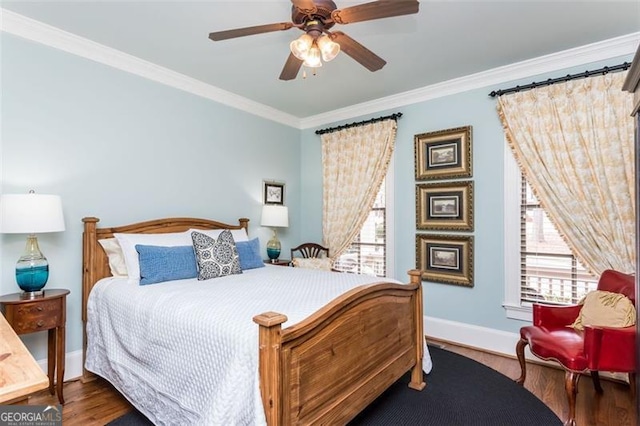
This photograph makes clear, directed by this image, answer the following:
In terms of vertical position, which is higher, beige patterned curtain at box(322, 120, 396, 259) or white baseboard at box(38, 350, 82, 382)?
beige patterned curtain at box(322, 120, 396, 259)

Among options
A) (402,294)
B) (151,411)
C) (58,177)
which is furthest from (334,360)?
(58,177)

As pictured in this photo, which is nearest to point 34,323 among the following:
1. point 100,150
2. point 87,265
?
point 87,265

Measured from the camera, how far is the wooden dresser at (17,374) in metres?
0.92

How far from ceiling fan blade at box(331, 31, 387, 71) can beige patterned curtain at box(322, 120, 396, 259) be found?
1.86 metres

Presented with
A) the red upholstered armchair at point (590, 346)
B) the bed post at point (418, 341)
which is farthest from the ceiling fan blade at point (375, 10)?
the red upholstered armchair at point (590, 346)

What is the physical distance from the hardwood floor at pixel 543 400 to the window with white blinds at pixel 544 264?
2.18ft

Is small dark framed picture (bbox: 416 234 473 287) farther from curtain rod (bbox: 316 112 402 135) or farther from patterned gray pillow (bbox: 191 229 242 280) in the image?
patterned gray pillow (bbox: 191 229 242 280)

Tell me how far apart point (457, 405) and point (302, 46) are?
2589 millimetres

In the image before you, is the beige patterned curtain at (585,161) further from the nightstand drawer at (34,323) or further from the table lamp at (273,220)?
the nightstand drawer at (34,323)

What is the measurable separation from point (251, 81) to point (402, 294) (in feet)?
8.78

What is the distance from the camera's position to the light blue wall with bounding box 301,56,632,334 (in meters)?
3.40

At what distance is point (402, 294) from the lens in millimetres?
2482

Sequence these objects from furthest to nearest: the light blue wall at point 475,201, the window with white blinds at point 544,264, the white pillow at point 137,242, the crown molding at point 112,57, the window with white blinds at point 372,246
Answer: the window with white blinds at point 372,246
the light blue wall at point 475,201
the window with white blinds at point 544,264
the white pillow at point 137,242
the crown molding at point 112,57

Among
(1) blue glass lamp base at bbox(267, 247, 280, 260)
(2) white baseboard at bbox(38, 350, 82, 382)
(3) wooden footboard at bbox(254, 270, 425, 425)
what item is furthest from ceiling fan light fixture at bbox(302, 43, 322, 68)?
(2) white baseboard at bbox(38, 350, 82, 382)
